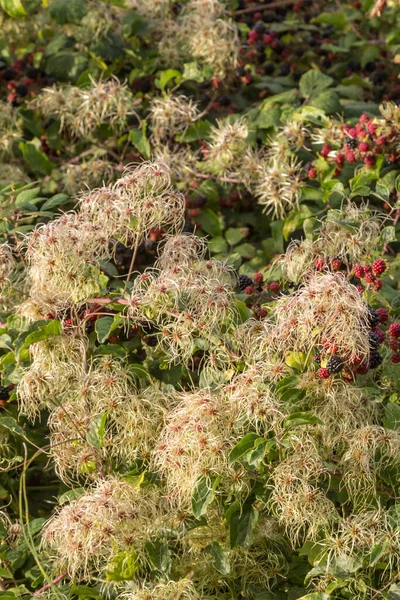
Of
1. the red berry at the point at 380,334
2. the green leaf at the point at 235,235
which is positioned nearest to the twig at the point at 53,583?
the red berry at the point at 380,334

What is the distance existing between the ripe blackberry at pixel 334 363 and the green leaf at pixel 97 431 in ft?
1.41

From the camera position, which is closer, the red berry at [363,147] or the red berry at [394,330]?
the red berry at [394,330]

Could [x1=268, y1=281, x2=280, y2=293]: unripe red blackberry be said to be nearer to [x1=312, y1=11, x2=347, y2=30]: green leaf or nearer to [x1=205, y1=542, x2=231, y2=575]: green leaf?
[x1=205, y1=542, x2=231, y2=575]: green leaf

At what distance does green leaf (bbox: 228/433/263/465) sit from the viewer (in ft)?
5.69

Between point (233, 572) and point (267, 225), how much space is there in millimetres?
1313

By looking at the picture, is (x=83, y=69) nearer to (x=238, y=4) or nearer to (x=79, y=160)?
(x=79, y=160)

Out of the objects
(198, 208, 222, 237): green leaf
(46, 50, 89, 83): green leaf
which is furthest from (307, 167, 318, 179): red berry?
(46, 50, 89, 83): green leaf

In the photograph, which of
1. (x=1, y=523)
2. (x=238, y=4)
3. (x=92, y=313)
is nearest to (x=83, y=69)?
(x=238, y=4)

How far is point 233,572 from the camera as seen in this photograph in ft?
6.25

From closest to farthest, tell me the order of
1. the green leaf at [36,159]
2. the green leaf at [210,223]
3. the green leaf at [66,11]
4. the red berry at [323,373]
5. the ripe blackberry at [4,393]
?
the red berry at [323,373] → the ripe blackberry at [4,393] → the green leaf at [210,223] → the green leaf at [36,159] → the green leaf at [66,11]

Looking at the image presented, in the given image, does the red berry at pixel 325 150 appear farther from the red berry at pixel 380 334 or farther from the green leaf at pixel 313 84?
the red berry at pixel 380 334

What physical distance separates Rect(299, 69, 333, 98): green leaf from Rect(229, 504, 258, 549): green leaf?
1.61 metres

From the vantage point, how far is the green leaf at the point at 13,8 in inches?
120

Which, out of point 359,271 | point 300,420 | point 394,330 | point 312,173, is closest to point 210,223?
point 312,173
